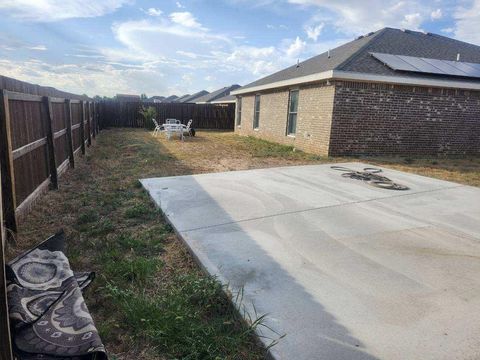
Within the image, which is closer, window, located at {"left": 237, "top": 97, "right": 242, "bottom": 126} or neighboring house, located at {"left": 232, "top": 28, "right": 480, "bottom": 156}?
neighboring house, located at {"left": 232, "top": 28, "right": 480, "bottom": 156}

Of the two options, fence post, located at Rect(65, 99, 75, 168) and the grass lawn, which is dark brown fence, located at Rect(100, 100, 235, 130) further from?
the grass lawn

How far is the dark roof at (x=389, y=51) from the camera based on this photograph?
10.2 metres

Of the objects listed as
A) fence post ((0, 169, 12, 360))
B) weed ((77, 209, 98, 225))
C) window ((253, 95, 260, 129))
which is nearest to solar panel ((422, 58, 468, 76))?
window ((253, 95, 260, 129))

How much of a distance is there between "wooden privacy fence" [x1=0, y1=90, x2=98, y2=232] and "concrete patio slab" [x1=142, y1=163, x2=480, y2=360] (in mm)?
1691

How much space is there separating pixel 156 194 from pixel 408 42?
40.5 ft

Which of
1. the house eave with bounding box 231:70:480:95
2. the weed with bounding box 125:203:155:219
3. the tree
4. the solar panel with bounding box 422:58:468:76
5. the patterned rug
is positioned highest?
the solar panel with bounding box 422:58:468:76

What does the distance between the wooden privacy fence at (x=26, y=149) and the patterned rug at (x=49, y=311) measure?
1.30 m

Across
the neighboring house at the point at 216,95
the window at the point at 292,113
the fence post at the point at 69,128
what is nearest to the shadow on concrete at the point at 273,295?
the fence post at the point at 69,128

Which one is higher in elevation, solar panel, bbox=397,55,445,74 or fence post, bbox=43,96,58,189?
solar panel, bbox=397,55,445,74

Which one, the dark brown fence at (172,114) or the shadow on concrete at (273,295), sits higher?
the dark brown fence at (172,114)

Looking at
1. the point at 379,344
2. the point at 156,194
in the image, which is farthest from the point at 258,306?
the point at 156,194

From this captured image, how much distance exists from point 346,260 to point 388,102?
29.0 feet

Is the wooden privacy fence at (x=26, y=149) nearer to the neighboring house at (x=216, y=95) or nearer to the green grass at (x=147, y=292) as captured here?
the green grass at (x=147, y=292)

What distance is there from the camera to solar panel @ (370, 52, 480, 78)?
33.9ft
